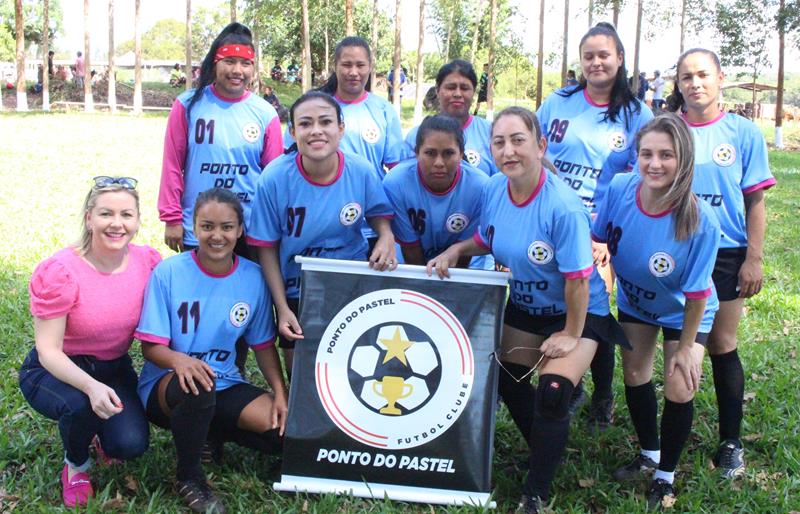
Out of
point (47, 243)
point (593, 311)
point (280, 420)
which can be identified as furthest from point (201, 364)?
point (47, 243)

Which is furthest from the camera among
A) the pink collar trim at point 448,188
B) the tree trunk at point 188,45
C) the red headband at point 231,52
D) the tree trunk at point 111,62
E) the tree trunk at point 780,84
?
the tree trunk at point 111,62

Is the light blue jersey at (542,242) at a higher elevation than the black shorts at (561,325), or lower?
higher

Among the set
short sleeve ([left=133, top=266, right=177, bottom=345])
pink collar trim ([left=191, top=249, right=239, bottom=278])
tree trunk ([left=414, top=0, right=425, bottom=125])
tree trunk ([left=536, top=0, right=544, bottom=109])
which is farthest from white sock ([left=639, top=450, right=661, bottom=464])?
tree trunk ([left=536, top=0, right=544, bottom=109])

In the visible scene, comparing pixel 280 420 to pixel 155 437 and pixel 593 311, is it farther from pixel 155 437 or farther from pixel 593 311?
pixel 593 311

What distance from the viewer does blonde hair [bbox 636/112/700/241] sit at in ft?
11.3

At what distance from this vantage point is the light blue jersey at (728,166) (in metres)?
3.80

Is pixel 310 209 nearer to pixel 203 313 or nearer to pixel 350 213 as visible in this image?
pixel 350 213

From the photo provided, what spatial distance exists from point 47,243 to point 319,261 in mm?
5680

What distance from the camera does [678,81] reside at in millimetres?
3908

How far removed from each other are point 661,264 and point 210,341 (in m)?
2.10

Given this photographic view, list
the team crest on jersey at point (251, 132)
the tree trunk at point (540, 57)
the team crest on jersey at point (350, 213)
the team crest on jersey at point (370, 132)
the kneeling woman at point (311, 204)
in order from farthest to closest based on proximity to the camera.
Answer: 1. the tree trunk at point (540, 57)
2. the team crest on jersey at point (370, 132)
3. the team crest on jersey at point (251, 132)
4. the team crest on jersey at point (350, 213)
5. the kneeling woman at point (311, 204)

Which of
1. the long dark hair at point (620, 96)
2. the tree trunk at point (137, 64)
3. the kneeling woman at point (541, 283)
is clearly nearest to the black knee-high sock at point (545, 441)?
the kneeling woman at point (541, 283)

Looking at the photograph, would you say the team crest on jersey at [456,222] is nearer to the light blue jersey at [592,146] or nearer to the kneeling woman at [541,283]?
the kneeling woman at [541,283]

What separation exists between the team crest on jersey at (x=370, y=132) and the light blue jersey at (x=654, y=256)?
59.9 inches
